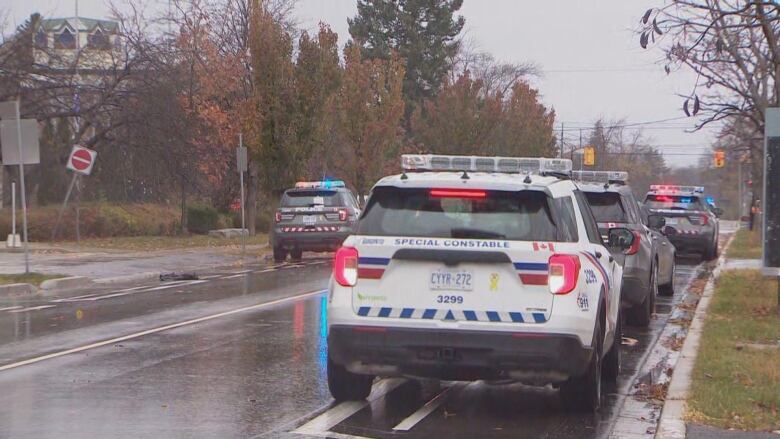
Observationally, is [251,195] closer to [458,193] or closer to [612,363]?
[612,363]

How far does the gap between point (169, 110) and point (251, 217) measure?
244 inches

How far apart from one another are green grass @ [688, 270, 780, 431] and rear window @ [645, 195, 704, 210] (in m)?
10.5

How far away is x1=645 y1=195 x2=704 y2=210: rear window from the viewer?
25406 millimetres

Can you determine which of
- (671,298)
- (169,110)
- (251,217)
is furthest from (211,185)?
(671,298)

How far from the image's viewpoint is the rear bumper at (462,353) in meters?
6.76

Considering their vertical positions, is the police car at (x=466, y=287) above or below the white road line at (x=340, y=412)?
above

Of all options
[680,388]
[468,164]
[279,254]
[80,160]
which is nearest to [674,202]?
[279,254]

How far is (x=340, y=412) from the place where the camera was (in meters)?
7.51

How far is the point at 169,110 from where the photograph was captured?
32.9 m

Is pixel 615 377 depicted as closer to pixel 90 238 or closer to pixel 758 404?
pixel 758 404

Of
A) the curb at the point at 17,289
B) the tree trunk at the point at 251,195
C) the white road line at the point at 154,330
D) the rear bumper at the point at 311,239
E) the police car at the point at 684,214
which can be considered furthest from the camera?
the tree trunk at the point at 251,195

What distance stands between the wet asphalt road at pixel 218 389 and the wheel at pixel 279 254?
34.5ft

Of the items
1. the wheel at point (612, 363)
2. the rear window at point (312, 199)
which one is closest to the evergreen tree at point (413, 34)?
the rear window at point (312, 199)

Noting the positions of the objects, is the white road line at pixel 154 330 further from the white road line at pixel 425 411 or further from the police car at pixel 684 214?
the police car at pixel 684 214
